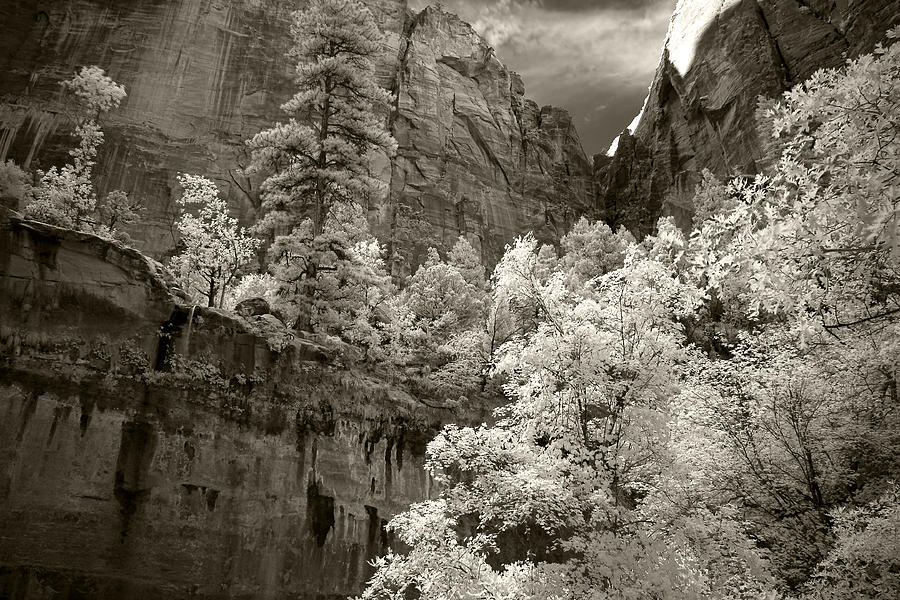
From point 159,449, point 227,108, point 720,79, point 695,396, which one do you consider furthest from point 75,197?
point 720,79

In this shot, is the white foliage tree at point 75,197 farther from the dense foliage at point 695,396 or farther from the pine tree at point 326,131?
the pine tree at point 326,131

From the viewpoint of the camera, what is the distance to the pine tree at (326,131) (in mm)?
20000

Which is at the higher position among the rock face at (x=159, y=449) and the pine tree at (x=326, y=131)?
the pine tree at (x=326, y=131)

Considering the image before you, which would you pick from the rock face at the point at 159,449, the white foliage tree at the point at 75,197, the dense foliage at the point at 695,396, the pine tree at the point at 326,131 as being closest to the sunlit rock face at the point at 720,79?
the pine tree at the point at 326,131

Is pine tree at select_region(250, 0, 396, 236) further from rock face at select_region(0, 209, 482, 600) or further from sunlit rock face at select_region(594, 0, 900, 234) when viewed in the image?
sunlit rock face at select_region(594, 0, 900, 234)

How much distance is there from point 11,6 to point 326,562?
61.6m

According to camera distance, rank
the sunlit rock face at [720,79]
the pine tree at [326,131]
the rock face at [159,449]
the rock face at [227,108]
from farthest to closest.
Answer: the rock face at [227,108] → the sunlit rock face at [720,79] → the pine tree at [326,131] → the rock face at [159,449]

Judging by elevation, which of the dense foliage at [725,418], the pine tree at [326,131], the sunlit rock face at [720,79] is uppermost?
the sunlit rock face at [720,79]

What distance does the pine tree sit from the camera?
65.6ft

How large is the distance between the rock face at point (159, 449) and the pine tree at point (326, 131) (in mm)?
5896

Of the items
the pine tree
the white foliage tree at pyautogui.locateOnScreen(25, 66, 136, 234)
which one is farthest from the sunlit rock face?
the white foliage tree at pyautogui.locateOnScreen(25, 66, 136, 234)

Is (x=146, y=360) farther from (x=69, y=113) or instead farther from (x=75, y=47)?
(x=75, y=47)

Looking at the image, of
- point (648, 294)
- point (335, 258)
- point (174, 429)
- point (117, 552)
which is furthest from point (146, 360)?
point (648, 294)

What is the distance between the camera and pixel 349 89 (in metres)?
21.4
